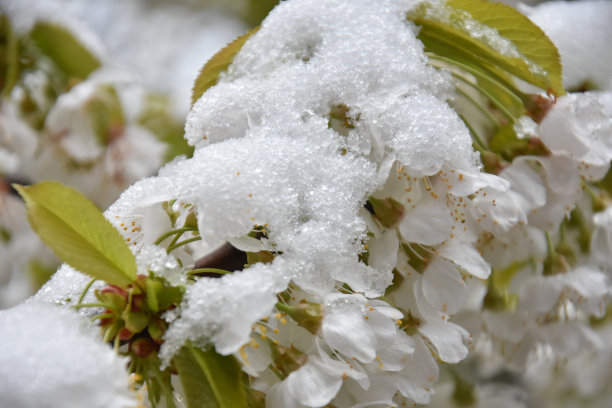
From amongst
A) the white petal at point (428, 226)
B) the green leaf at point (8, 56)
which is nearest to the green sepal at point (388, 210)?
the white petal at point (428, 226)

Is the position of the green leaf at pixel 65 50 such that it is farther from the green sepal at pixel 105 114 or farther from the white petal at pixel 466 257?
the white petal at pixel 466 257

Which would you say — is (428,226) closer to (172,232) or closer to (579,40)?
(172,232)

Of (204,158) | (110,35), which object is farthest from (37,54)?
(110,35)

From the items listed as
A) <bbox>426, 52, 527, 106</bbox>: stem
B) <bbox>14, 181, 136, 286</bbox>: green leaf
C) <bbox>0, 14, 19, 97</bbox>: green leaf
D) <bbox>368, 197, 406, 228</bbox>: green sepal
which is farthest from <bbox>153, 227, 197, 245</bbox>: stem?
<bbox>0, 14, 19, 97</bbox>: green leaf

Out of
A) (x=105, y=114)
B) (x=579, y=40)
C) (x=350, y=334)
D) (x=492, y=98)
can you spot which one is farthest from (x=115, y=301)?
(x=105, y=114)

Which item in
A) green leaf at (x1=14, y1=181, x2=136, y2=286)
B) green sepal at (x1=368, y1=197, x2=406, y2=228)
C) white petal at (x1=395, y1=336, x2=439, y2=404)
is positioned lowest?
white petal at (x1=395, y1=336, x2=439, y2=404)

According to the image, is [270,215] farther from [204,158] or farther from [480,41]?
[480,41]

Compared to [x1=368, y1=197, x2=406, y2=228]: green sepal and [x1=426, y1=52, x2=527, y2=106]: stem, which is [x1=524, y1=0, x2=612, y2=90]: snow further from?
[x1=368, y1=197, x2=406, y2=228]: green sepal
